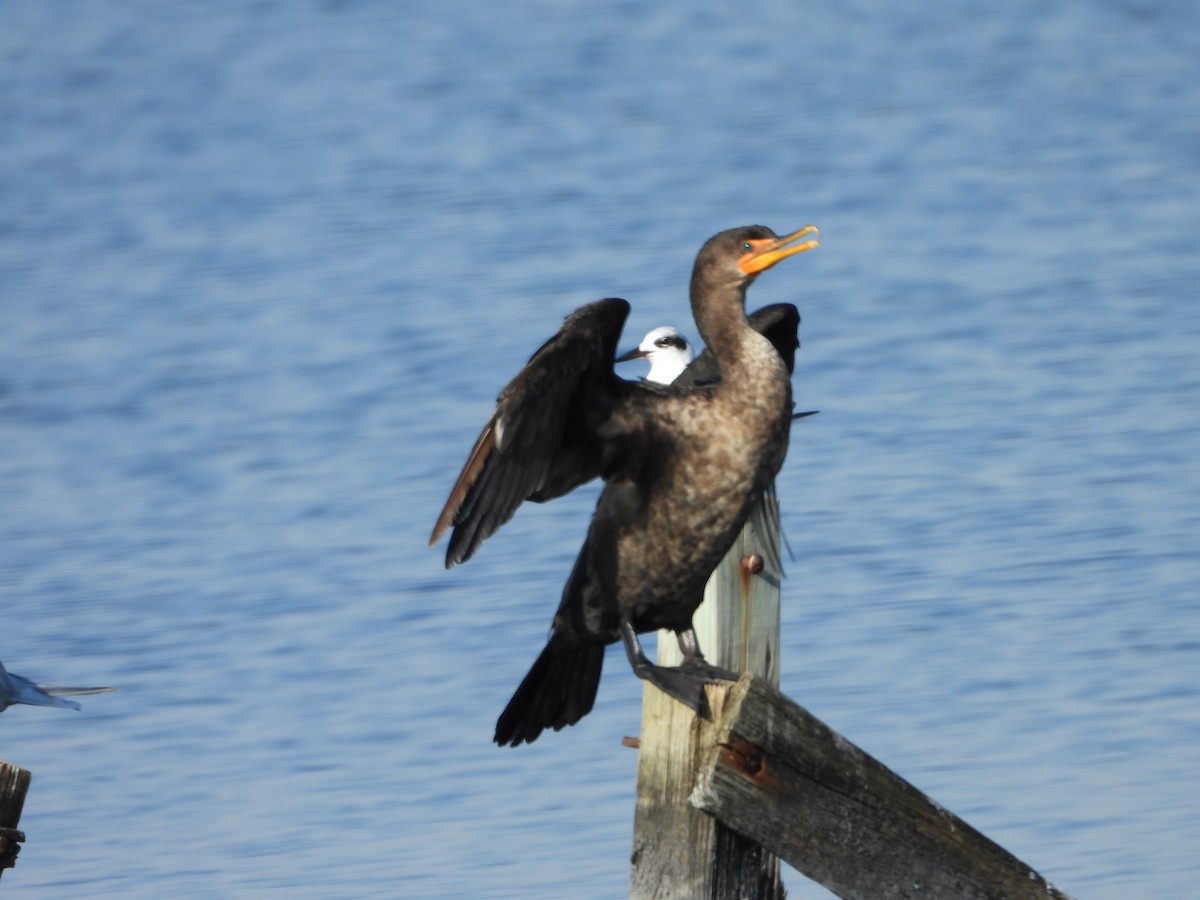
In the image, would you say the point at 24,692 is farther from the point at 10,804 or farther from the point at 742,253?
the point at 742,253

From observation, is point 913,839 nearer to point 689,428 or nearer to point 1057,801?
point 689,428

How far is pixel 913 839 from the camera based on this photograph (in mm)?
2367

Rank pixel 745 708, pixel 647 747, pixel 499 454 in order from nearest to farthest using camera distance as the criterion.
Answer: pixel 745 708 → pixel 647 747 → pixel 499 454

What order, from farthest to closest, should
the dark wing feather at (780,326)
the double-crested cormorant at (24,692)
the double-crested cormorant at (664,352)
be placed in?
the double-crested cormorant at (664,352) → the double-crested cormorant at (24,692) → the dark wing feather at (780,326)

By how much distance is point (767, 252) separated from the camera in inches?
145

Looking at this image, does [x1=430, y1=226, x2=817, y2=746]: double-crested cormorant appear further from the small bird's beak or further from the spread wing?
the small bird's beak

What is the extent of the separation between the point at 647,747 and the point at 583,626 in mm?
1010

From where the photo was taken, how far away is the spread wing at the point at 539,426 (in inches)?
124

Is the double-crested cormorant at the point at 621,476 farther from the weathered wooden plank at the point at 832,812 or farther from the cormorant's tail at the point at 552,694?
the weathered wooden plank at the point at 832,812

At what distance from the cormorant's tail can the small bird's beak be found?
0.78 metres

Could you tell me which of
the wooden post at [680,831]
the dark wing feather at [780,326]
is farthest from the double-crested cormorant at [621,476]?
the wooden post at [680,831]

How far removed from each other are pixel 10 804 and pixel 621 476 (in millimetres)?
1194

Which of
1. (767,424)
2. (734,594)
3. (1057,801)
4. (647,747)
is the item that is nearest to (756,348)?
(767,424)

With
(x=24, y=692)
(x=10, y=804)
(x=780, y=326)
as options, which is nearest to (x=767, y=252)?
(x=780, y=326)
